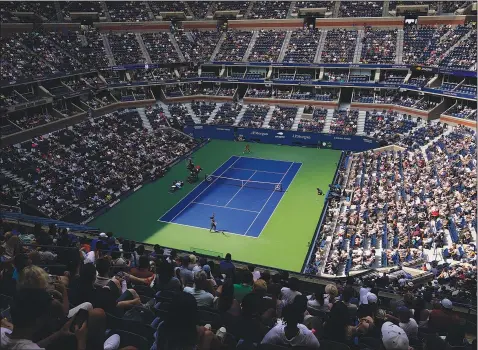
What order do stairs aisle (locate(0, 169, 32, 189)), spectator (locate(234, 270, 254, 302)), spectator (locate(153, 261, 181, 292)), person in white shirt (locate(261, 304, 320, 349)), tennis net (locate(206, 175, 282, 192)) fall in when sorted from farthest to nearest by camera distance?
tennis net (locate(206, 175, 282, 192)) → stairs aisle (locate(0, 169, 32, 189)) → spectator (locate(234, 270, 254, 302)) → spectator (locate(153, 261, 181, 292)) → person in white shirt (locate(261, 304, 320, 349))

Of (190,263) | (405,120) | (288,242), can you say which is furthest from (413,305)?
(405,120)

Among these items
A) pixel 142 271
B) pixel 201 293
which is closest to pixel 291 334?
pixel 201 293

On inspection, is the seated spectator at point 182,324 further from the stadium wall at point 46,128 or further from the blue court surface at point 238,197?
the stadium wall at point 46,128

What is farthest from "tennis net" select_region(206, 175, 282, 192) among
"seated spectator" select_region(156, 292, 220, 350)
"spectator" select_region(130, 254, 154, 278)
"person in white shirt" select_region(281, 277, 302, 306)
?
"seated spectator" select_region(156, 292, 220, 350)

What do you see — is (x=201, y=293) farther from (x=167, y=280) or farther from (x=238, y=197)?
(x=238, y=197)

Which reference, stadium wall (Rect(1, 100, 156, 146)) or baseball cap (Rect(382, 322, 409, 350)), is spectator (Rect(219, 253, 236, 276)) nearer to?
baseball cap (Rect(382, 322, 409, 350))

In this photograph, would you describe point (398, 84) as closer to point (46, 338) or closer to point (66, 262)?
point (66, 262)
